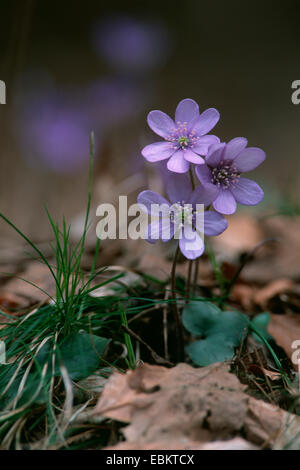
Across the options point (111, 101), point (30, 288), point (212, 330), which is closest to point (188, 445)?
point (212, 330)

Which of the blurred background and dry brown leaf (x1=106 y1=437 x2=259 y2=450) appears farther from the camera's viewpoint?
the blurred background

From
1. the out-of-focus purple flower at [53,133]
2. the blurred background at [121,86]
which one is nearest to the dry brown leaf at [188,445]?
the blurred background at [121,86]

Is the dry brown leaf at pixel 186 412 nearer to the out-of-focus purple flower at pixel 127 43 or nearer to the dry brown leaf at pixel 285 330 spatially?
the dry brown leaf at pixel 285 330

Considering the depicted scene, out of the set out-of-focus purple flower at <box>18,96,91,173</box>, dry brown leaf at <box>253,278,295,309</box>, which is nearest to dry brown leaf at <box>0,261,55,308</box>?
dry brown leaf at <box>253,278,295,309</box>

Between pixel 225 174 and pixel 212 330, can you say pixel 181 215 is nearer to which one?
pixel 225 174

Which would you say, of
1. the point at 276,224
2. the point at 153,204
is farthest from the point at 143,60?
the point at 153,204

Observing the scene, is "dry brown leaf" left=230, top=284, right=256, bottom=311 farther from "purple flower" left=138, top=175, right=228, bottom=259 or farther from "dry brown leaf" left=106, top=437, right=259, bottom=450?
"dry brown leaf" left=106, top=437, right=259, bottom=450
